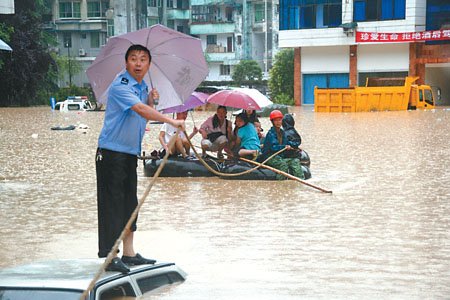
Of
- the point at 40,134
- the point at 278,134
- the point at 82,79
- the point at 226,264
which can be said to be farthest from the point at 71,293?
the point at 82,79

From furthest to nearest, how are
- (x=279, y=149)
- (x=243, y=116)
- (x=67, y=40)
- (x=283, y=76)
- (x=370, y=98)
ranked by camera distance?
1. (x=67, y=40)
2. (x=283, y=76)
3. (x=370, y=98)
4. (x=243, y=116)
5. (x=279, y=149)

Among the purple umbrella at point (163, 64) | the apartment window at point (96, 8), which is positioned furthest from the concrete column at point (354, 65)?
the purple umbrella at point (163, 64)

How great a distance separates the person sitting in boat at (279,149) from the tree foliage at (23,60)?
40.9 meters

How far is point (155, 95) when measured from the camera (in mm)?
7395

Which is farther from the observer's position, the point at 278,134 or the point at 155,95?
the point at 278,134

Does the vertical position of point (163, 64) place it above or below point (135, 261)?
above

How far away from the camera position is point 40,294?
5.84m

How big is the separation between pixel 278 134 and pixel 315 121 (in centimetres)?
2154

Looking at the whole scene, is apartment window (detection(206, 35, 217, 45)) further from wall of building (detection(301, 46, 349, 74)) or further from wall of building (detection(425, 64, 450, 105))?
wall of building (detection(425, 64, 450, 105))

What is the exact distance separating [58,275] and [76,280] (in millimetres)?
269

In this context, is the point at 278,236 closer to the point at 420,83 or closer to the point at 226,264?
the point at 226,264

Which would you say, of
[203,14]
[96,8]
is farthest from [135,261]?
[203,14]

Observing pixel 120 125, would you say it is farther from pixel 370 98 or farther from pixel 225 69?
pixel 225 69

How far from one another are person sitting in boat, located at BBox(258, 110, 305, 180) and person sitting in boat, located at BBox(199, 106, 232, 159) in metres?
0.83
